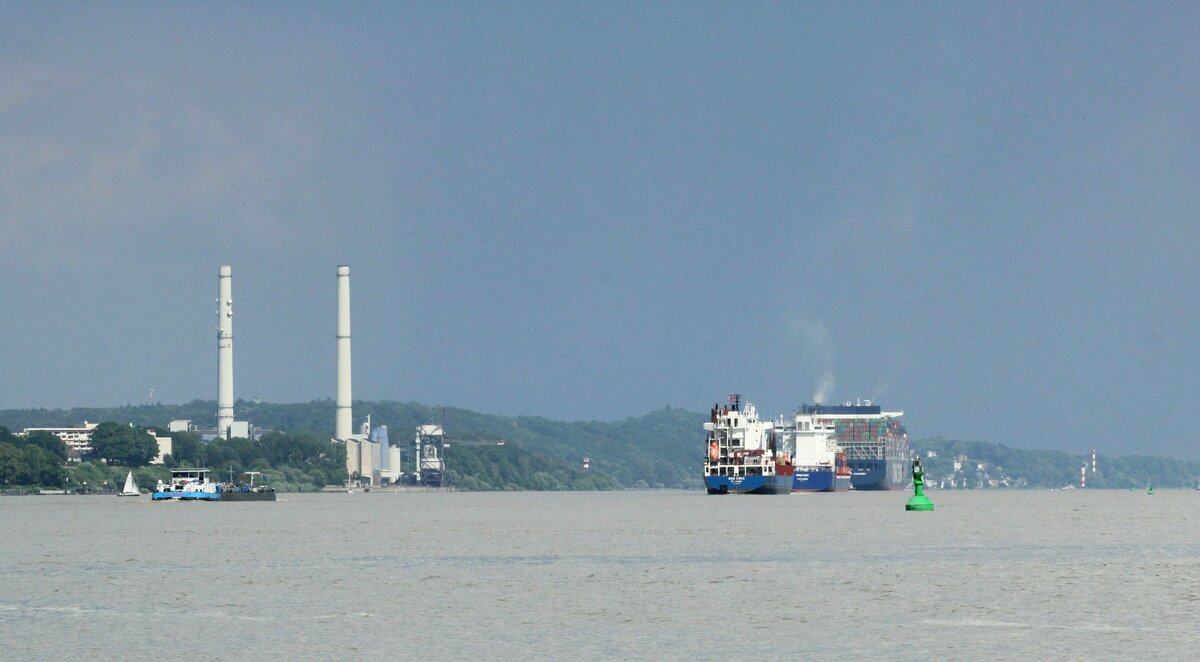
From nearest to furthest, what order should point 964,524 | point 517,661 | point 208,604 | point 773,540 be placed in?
point 517,661
point 208,604
point 773,540
point 964,524

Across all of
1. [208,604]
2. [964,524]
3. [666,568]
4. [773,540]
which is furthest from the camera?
[964,524]

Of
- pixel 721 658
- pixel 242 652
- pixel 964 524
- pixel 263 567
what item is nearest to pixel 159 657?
pixel 242 652

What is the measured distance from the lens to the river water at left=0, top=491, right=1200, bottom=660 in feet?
157

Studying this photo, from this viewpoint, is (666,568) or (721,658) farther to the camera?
(666,568)

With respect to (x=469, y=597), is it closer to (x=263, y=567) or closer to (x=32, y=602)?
(x=32, y=602)

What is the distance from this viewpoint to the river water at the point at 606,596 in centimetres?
4794

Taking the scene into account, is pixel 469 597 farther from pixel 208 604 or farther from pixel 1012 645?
pixel 1012 645

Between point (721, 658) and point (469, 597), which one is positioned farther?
point (469, 597)

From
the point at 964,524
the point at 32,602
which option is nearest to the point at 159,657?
the point at 32,602

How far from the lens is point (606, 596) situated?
208ft

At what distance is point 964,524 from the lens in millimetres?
140250

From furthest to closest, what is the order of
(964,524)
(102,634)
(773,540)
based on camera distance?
(964,524)
(773,540)
(102,634)

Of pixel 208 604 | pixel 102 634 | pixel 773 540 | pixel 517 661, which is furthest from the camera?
pixel 773 540

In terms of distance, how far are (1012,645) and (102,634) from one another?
24.3m
